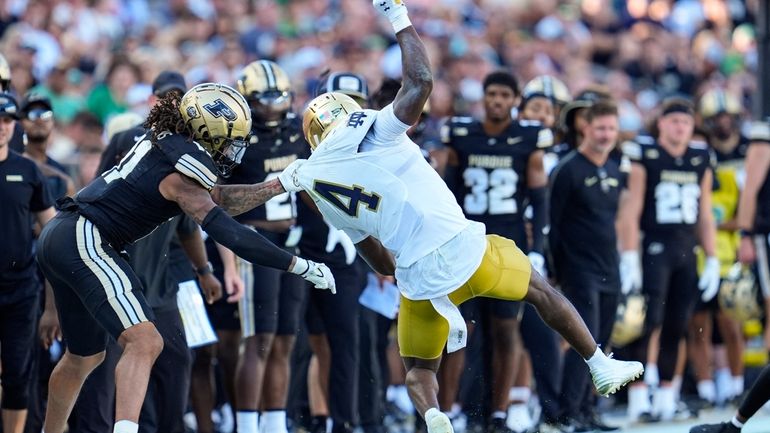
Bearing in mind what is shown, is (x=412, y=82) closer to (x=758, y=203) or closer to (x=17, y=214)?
(x=17, y=214)

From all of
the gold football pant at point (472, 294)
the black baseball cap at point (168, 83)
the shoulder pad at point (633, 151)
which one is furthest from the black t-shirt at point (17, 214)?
the shoulder pad at point (633, 151)

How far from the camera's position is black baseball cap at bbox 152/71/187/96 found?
894cm

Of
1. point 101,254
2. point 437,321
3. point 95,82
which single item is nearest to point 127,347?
point 101,254

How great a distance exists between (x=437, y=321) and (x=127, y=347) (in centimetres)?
151

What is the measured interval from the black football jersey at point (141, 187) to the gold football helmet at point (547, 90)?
420 centimetres

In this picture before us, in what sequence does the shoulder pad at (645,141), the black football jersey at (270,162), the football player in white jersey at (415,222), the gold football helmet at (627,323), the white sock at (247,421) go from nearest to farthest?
1. the football player in white jersey at (415,222)
2. the white sock at (247,421)
3. the black football jersey at (270,162)
4. the shoulder pad at (645,141)
5. the gold football helmet at (627,323)

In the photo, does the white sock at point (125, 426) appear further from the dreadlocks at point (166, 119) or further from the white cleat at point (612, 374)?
the white cleat at point (612, 374)

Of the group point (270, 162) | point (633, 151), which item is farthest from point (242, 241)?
point (633, 151)

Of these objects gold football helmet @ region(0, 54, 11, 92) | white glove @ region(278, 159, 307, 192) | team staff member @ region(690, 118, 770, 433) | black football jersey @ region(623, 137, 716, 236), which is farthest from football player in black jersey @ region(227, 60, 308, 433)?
team staff member @ region(690, 118, 770, 433)

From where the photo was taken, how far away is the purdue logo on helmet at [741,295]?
11.5 m

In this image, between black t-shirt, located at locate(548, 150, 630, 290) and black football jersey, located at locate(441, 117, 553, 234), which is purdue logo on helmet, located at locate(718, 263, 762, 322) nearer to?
black t-shirt, located at locate(548, 150, 630, 290)

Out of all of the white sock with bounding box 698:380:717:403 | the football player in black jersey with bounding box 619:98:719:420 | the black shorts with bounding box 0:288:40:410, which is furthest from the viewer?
the white sock with bounding box 698:380:717:403

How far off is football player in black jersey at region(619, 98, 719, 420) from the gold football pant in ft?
11.3

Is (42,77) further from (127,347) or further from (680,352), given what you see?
(127,347)
